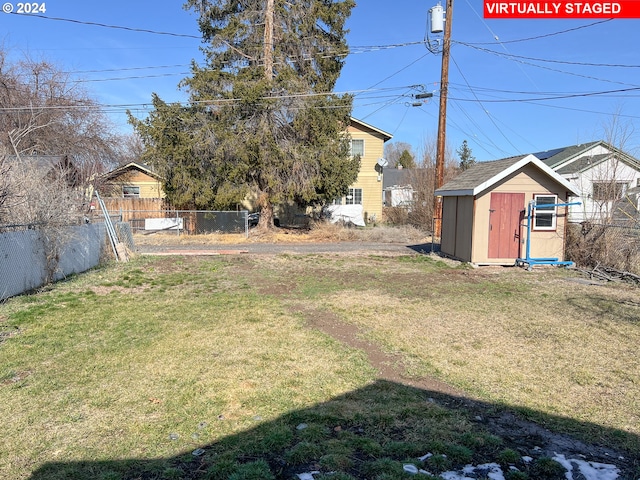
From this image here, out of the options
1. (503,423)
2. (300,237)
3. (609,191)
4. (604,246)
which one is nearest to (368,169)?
(300,237)

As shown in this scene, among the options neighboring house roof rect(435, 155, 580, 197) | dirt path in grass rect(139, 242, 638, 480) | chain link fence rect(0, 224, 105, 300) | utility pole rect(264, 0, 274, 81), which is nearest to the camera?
dirt path in grass rect(139, 242, 638, 480)

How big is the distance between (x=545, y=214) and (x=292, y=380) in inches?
439

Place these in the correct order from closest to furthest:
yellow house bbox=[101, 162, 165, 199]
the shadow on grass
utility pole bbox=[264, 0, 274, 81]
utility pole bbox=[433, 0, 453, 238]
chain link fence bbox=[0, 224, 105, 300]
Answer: the shadow on grass, chain link fence bbox=[0, 224, 105, 300], utility pole bbox=[433, 0, 453, 238], utility pole bbox=[264, 0, 274, 81], yellow house bbox=[101, 162, 165, 199]

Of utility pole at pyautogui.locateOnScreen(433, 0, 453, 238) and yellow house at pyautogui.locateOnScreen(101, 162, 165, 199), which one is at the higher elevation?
utility pole at pyautogui.locateOnScreen(433, 0, 453, 238)

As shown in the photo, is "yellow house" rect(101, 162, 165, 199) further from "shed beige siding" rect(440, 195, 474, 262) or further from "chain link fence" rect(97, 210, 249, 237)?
"shed beige siding" rect(440, 195, 474, 262)

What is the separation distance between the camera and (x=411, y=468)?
2982 millimetres

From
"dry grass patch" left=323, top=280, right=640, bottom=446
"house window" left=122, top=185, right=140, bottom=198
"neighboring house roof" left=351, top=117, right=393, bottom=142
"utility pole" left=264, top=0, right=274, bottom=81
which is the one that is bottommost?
"dry grass patch" left=323, top=280, right=640, bottom=446

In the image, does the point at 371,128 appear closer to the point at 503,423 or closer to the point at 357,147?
the point at 357,147

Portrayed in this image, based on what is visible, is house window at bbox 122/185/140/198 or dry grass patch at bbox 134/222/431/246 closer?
dry grass patch at bbox 134/222/431/246

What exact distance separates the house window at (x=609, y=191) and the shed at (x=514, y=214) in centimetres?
58

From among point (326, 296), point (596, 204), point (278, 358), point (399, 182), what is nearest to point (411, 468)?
point (278, 358)

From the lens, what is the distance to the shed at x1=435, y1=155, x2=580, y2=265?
12.8 metres

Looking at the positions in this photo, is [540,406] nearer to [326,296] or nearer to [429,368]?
[429,368]

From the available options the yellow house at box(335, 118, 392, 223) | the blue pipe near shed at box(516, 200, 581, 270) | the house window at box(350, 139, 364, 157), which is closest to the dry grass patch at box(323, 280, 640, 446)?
the blue pipe near shed at box(516, 200, 581, 270)
